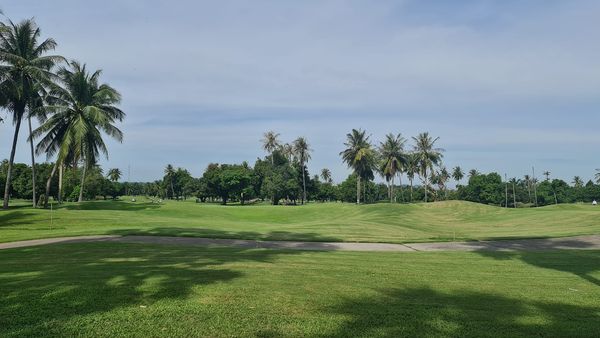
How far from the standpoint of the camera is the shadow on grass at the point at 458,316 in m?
6.10

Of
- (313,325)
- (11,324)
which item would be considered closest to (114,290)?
(11,324)

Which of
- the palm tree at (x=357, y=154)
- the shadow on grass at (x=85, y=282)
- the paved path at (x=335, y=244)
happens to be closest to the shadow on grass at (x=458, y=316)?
the shadow on grass at (x=85, y=282)

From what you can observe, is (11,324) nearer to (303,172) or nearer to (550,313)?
(550,313)

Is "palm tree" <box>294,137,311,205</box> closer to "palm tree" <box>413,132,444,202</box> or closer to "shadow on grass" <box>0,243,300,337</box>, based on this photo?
"palm tree" <box>413,132,444,202</box>

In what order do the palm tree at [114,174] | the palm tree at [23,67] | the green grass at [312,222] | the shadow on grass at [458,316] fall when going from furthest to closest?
the palm tree at [114,174], the palm tree at [23,67], the green grass at [312,222], the shadow on grass at [458,316]

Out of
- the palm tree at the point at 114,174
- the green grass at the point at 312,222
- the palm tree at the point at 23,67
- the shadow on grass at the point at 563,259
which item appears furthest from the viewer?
the palm tree at the point at 114,174

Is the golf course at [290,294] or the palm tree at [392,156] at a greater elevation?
the palm tree at [392,156]

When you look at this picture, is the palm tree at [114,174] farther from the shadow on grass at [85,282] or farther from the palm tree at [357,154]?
the shadow on grass at [85,282]

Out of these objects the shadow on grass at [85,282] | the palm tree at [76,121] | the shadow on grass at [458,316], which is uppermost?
the palm tree at [76,121]

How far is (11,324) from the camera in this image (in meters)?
5.71

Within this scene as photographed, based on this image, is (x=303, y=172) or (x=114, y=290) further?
(x=303, y=172)

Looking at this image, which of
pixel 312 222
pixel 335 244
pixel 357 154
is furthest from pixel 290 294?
pixel 357 154

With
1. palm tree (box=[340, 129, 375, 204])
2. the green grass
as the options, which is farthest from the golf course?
palm tree (box=[340, 129, 375, 204])

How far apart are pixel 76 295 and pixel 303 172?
9220cm
